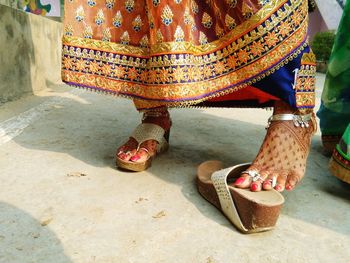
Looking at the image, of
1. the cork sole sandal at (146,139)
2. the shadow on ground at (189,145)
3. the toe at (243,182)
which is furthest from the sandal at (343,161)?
the cork sole sandal at (146,139)

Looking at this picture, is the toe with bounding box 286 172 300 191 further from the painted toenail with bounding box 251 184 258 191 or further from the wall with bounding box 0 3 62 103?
the wall with bounding box 0 3 62 103

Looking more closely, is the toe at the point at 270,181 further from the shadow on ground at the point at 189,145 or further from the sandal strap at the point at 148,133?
the sandal strap at the point at 148,133

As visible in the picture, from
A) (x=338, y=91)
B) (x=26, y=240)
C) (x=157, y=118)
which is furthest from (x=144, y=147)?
(x=338, y=91)

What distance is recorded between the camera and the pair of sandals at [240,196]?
85cm

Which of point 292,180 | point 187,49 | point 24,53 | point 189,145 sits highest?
point 187,49

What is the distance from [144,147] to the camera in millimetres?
1253

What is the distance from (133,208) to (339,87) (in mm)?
976

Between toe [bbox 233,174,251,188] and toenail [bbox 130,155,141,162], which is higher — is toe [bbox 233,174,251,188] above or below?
above

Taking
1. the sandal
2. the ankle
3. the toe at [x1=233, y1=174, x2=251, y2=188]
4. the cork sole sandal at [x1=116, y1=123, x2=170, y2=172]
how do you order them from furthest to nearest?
1. the ankle
2. the cork sole sandal at [x1=116, y1=123, x2=170, y2=172]
3. the sandal
4. the toe at [x1=233, y1=174, x2=251, y2=188]

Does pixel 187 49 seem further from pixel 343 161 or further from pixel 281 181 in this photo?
pixel 343 161

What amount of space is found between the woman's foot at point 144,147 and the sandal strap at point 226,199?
32 cm

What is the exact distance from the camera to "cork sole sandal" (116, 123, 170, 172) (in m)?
1.18

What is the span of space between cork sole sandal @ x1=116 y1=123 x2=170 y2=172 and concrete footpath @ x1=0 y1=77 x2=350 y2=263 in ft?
0.08

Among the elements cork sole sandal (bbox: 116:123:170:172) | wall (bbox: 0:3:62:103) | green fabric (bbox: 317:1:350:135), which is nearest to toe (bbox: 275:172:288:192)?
cork sole sandal (bbox: 116:123:170:172)
